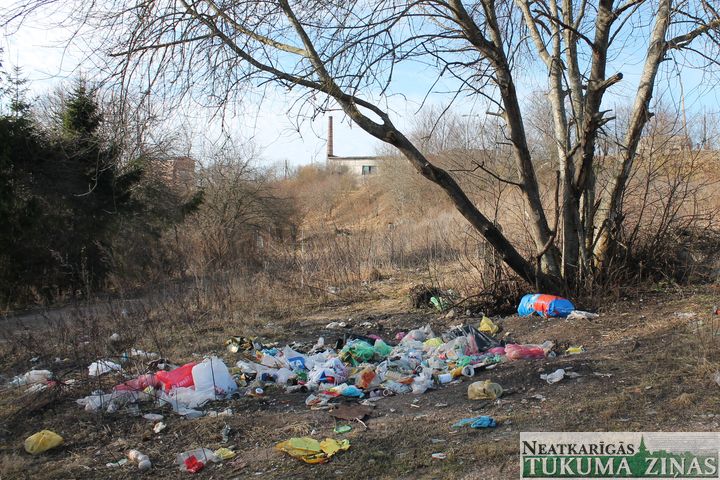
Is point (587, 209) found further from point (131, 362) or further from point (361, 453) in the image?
point (131, 362)

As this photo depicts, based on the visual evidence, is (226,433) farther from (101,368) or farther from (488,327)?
(488,327)

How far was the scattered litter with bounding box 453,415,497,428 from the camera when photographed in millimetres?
3494

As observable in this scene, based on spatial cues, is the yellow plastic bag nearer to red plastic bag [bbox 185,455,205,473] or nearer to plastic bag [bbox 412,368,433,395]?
plastic bag [bbox 412,368,433,395]

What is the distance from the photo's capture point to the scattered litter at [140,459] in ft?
Result: 11.5

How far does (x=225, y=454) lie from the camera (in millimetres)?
3551

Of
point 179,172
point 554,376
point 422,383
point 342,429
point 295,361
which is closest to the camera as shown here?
point 342,429

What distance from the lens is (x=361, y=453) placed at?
10.9 ft

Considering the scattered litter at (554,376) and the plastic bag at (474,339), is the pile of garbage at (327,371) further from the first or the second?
the scattered litter at (554,376)

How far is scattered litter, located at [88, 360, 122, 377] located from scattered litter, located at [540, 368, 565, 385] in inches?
150

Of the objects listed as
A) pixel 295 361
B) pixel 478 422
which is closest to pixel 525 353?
pixel 478 422

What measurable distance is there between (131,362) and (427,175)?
364 cm

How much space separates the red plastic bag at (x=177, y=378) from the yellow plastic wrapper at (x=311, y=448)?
1.66m

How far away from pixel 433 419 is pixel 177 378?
2.36 meters

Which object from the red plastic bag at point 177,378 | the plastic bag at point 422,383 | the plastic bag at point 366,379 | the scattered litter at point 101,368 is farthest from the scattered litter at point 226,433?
the scattered litter at point 101,368
